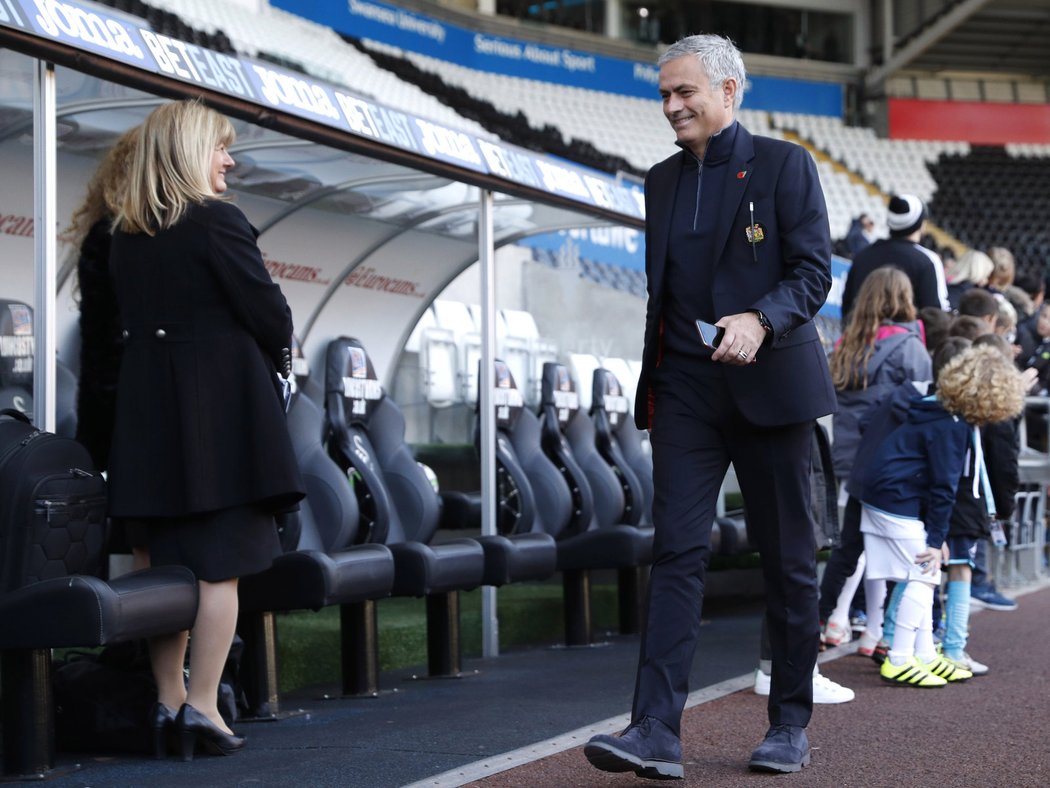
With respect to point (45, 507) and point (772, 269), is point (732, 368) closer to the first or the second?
point (772, 269)

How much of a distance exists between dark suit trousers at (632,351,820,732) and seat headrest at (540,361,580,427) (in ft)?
9.61

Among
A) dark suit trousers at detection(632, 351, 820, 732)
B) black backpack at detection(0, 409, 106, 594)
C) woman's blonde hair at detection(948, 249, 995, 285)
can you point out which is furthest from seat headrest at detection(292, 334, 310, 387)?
woman's blonde hair at detection(948, 249, 995, 285)

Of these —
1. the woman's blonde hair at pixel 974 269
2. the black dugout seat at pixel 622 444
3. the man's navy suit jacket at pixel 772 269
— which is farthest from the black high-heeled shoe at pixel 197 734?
the woman's blonde hair at pixel 974 269

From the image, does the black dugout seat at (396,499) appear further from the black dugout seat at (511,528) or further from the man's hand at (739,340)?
the man's hand at (739,340)

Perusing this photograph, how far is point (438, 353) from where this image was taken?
5.80 m

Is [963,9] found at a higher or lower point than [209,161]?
higher

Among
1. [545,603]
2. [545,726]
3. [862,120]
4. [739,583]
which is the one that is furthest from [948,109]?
[545,726]

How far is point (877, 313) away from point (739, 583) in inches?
106

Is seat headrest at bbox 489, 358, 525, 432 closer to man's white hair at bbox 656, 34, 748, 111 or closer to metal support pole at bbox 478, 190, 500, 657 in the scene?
metal support pole at bbox 478, 190, 500, 657

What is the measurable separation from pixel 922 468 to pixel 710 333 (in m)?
2.13

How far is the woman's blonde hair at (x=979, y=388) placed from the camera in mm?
4684

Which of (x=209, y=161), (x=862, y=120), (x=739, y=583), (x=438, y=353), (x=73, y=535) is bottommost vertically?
(x=739, y=583)

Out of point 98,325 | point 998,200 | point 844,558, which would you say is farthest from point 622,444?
point 998,200

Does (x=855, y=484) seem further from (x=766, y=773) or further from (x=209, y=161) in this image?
(x=209, y=161)
